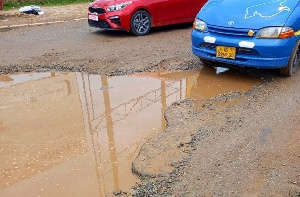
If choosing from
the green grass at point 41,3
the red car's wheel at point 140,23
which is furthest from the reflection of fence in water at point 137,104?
the green grass at point 41,3

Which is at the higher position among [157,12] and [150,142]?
[157,12]

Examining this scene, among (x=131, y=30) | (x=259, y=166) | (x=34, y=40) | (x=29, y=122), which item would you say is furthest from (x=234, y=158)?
(x=34, y=40)

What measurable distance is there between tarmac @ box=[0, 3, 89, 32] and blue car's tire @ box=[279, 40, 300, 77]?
8.05m

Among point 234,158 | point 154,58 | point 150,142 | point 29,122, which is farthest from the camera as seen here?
point 154,58

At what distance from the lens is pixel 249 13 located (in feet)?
19.5

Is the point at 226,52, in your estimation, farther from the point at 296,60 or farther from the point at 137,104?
the point at 137,104

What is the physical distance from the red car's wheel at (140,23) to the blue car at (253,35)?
3.40 meters

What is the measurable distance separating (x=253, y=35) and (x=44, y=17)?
8.99m

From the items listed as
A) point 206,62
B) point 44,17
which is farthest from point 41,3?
point 206,62

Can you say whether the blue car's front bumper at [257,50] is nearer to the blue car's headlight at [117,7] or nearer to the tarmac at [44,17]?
the blue car's headlight at [117,7]

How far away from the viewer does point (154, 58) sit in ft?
24.5

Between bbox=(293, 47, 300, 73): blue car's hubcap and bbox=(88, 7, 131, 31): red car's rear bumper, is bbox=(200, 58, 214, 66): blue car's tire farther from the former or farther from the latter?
bbox=(88, 7, 131, 31): red car's rear bumper

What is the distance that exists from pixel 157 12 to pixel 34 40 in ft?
10.6

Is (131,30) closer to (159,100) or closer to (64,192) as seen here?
(159,100)
